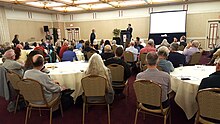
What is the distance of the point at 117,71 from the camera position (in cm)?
356

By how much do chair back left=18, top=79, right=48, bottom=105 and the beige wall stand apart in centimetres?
1018

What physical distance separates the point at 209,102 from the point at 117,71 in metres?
1.88

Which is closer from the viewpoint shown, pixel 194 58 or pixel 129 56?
pixel 194 58

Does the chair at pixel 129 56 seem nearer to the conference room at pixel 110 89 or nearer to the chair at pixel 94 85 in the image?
the conference room at pixel 110 89

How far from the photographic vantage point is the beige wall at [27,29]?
11461mm

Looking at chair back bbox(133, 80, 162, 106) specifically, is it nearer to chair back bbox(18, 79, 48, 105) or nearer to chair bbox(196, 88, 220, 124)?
chair bbox(196, 88, 220, 124)

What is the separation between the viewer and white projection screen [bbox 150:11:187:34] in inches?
458

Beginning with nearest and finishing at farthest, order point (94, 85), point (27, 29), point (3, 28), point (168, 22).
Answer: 1. point (94, 85)
2. point (3, 28)
3. point (168, 22)
4. point (27, 29)

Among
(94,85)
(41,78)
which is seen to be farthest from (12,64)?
(94,85)

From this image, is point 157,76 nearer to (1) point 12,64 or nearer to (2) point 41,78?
(2) point 41,78

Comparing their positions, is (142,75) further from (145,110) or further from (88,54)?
(88,54)

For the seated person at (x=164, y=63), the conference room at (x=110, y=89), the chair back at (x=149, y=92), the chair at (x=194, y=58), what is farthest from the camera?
the chair at (x=194, y=58)

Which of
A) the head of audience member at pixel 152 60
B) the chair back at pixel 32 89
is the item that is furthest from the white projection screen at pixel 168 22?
the chair back at pixel 32 89

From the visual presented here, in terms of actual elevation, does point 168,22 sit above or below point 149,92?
above
